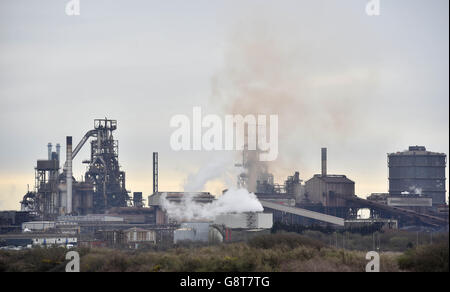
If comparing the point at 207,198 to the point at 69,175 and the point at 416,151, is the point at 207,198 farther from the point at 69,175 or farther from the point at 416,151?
the point at 416,151

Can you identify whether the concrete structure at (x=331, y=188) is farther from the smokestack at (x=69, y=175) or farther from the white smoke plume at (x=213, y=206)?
the smokestack at (x=69, y=175)

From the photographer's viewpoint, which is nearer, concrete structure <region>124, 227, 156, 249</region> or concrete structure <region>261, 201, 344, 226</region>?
concrete structure <region>124, 227, 156, 249</region>

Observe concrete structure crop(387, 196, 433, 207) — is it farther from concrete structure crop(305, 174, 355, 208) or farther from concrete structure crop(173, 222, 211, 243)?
concrete structure crop(173, 222, 211, 243)

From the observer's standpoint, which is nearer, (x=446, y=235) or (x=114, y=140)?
(x=446, y=235)

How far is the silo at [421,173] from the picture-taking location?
14650cm

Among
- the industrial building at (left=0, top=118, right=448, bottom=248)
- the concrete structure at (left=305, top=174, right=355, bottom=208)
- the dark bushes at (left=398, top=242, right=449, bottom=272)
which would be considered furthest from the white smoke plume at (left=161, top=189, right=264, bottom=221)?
the dark bushes at (left=398, top=242, right=449, bottom=272)

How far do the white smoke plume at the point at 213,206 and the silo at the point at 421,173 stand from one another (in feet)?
133

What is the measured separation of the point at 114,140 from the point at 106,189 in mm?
9950

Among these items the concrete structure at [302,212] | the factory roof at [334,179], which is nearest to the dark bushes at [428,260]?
the concrete structure at [302,212]

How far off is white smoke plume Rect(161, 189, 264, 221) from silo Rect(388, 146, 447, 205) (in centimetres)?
4069

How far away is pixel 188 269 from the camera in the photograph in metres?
55.2

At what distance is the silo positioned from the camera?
14650 cm

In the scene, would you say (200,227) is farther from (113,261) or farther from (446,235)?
(446,235)
